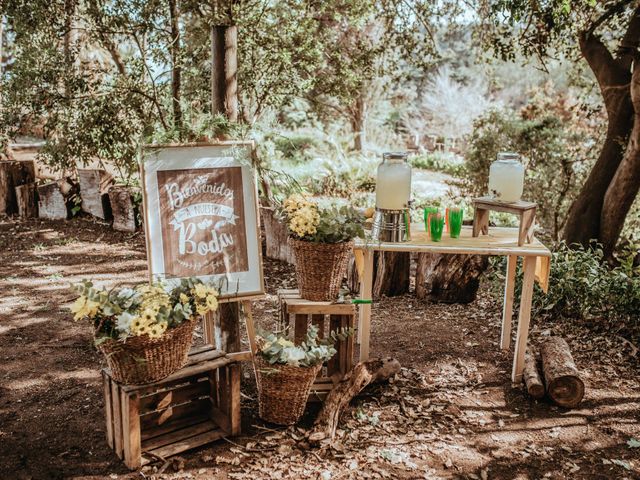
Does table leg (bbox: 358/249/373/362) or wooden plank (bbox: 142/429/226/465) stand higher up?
table leg (bbox: 358/249/373/362)

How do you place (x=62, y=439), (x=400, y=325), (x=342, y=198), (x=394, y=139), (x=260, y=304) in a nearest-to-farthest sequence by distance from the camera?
1. (x=62, y=439)
2. (x=400, y=325)
3. (x=260, y=304)
4. (x=342, y=198)
5. (x=394, y=139)

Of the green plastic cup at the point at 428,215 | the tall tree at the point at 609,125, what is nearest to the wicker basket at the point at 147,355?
the green plastic cup at the point at 428,215

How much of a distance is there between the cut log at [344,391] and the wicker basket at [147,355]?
2.84ft

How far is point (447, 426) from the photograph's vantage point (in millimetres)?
3504

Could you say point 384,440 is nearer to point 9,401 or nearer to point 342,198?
point 9,401

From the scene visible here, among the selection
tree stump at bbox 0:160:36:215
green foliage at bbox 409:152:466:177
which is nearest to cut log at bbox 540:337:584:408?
tree stump at bbox 0:160:36:215

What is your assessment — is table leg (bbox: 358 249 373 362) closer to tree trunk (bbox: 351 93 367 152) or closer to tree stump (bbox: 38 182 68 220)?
tree stump (bbox: 38 182 68 220)

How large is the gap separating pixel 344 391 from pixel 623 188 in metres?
3.86

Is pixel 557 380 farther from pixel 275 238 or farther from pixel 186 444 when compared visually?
pixel 275 238

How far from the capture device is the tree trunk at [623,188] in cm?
554

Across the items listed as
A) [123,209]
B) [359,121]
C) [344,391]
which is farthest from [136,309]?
[359,121]

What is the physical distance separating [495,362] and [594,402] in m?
0.74

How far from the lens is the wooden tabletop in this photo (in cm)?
368

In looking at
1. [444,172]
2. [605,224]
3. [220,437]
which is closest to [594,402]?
[220,437]
